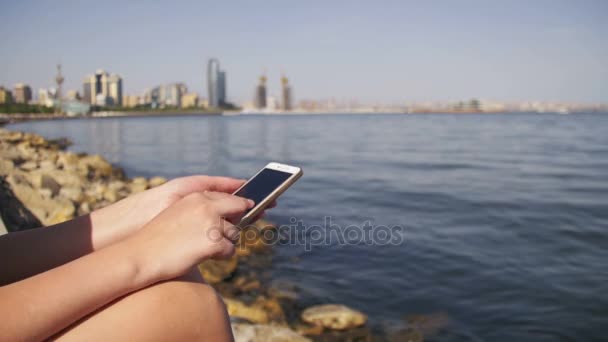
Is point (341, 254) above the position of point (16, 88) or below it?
below

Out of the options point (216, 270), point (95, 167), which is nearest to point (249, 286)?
point (216, 270)

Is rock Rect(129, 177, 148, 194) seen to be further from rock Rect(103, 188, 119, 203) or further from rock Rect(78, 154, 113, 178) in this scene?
rock Rect(78, 154, 113, 178)

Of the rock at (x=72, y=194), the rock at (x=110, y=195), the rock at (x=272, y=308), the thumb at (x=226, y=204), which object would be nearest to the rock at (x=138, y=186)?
the rock at (x=110, y=195)

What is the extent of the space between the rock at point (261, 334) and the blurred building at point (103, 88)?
348ft

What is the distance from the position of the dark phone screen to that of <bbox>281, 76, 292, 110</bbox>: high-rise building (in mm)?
150028

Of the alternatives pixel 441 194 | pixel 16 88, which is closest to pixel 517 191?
pixel 441 194

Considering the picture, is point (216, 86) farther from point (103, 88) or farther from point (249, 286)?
point (249, 286)

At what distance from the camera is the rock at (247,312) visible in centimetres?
349

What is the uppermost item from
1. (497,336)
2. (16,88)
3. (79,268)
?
(16,88)

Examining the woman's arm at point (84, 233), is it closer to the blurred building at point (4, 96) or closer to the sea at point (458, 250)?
the sea at point (458, 250)

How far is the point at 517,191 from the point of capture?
8656 mm

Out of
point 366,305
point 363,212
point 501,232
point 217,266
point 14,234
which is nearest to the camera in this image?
point 14,234

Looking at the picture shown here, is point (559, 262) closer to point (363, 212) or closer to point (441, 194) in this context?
point (363, 212)

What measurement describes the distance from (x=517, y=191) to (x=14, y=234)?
886cm
